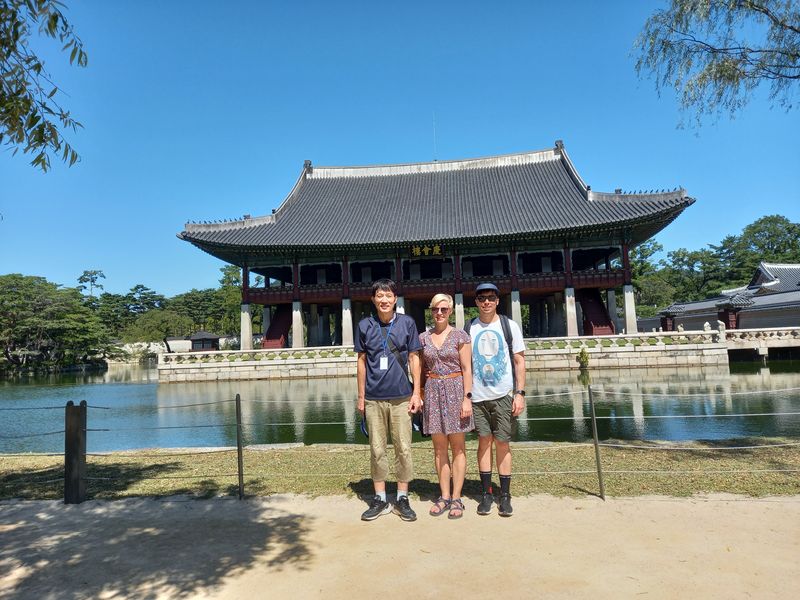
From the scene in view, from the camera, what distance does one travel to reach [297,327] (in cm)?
2647

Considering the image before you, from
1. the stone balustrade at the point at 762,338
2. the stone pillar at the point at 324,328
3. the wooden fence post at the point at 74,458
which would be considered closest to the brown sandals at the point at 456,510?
the wooden fence post at the point at 74,458

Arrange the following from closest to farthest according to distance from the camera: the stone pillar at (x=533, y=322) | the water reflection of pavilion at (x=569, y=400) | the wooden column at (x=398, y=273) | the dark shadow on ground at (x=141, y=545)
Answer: the dark shadow on ground at (x=141, y=545)
the water reflection of pavilion at (x=569, y=400)
the wooden column at (x=398, y=273)
the stone pillar at (x=533, y=322)

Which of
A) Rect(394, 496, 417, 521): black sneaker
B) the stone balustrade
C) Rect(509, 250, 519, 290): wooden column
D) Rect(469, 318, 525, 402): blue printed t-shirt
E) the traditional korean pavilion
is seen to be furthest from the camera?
Rect(509, 250, 519, 290): wooden column

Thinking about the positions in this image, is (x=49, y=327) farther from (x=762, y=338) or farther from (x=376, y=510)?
(x=762, y=338)

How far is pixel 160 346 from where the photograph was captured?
52.7 m

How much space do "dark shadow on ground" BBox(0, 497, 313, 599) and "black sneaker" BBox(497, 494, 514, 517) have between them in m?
1.55

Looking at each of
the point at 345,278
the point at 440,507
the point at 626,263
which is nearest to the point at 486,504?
the point at 440,507

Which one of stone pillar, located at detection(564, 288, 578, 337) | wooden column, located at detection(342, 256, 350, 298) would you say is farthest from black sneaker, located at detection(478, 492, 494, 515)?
wooden column, located at detection(342, 256, 350, 298)

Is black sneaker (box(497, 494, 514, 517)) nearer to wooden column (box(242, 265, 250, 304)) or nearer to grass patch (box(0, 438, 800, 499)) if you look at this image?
grass patch (box(0, 438, 800, 499))

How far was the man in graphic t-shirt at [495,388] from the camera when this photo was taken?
4.06 metres

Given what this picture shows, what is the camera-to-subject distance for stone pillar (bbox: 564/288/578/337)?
24734 millimetres

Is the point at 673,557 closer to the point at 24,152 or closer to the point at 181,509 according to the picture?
the point at 181,509

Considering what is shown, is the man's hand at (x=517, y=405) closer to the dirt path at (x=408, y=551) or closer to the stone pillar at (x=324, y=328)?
the dirt path at (x=408, y=551)

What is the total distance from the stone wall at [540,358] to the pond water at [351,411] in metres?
1.04
